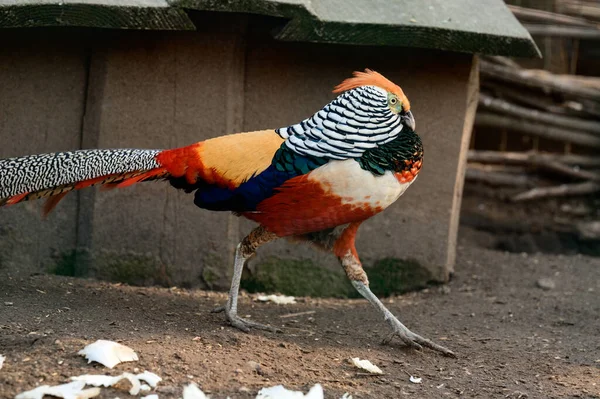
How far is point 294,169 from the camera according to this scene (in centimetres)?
343

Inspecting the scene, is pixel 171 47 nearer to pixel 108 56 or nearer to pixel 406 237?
pixel 108 56

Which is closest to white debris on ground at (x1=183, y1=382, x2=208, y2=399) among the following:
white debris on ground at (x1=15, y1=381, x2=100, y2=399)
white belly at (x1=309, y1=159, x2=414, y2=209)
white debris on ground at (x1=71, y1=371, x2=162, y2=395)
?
white debris on ground at (x1=71, y1=371, x2=162, y2=395)

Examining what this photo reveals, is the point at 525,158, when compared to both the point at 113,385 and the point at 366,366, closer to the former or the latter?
the point at 366,366

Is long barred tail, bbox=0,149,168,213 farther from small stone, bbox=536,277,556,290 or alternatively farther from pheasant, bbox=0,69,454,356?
small stone, bbox=536,277,556,290

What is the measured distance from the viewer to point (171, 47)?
14.2 ft

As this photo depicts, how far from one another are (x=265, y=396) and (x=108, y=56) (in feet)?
7.19

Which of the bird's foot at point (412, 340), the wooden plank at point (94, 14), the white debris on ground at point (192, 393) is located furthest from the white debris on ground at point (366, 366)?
the wooden plank at point (94, 14)

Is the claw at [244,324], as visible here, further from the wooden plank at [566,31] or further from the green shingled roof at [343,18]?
the wooden plank at [566,31]

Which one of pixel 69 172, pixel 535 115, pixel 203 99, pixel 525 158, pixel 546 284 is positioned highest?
pixel 535 115

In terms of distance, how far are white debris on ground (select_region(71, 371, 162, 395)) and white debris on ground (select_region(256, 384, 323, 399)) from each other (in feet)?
1.17

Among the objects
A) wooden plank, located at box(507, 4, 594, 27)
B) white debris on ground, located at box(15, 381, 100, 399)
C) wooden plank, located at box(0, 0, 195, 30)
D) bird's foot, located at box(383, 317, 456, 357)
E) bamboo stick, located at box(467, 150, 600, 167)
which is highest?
wooden plank, located at box(507, 4, 594, 27)

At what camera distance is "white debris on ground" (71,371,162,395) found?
2.71 m

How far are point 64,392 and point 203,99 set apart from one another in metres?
2.15

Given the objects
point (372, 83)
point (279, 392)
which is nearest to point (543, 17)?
point (372, 83)
